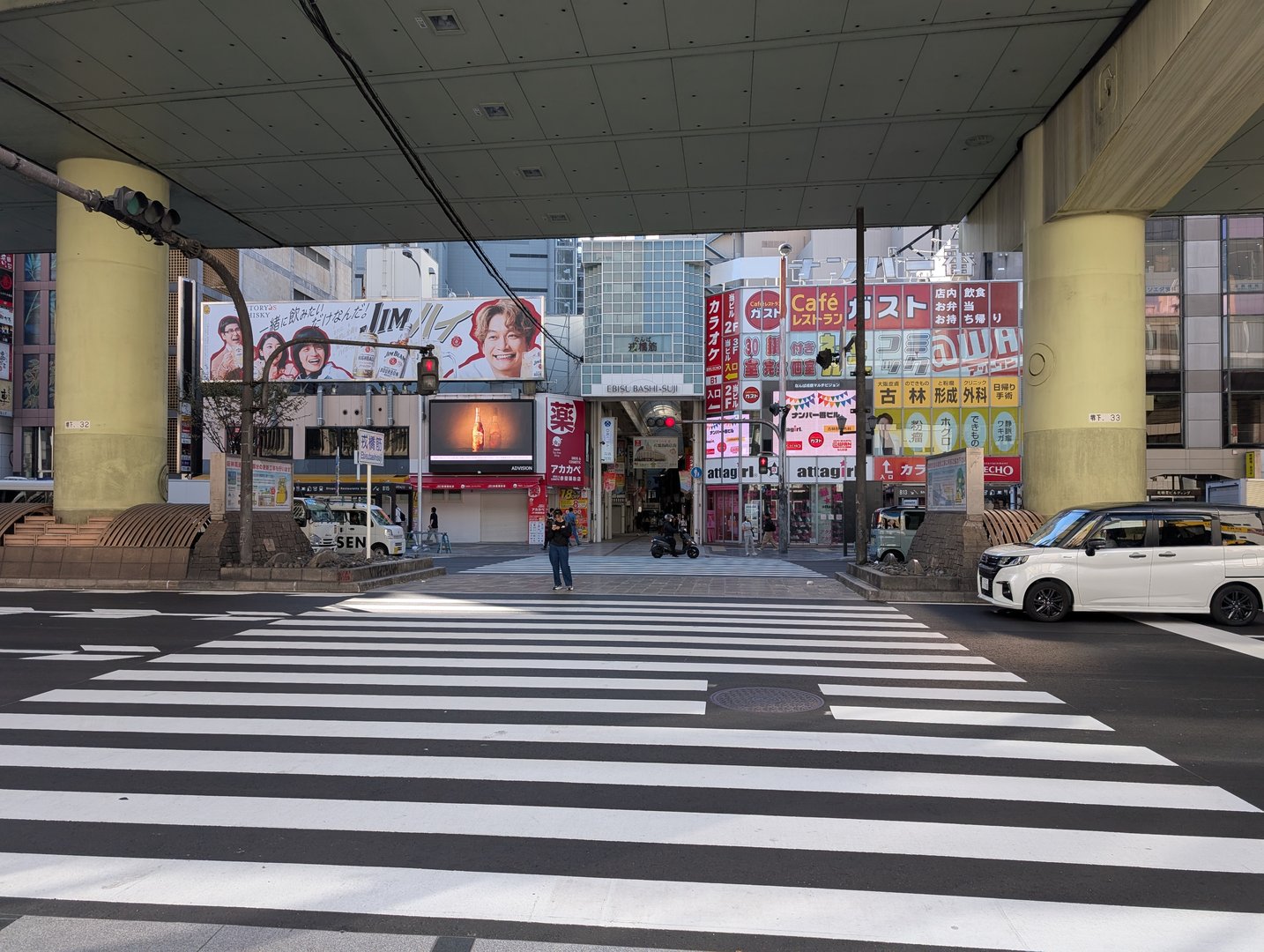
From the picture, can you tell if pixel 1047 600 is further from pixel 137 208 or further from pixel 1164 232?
pixel 1164 232

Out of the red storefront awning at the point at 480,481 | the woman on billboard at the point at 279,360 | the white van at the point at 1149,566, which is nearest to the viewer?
the white van at the point at 1149,566

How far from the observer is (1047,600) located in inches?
469

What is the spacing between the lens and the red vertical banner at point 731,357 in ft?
126

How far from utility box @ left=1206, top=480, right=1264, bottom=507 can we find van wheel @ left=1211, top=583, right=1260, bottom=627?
3905 mm

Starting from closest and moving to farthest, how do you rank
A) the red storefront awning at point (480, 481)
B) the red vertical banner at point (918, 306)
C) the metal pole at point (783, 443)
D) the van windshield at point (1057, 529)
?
the van windshield at point (1057, 529) < the metal pole at point (783, 443) < the red vertical banner at point (918, 306) < the red storefront awning at point (480, 481)

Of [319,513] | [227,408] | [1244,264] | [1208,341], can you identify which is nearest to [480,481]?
[227,408]

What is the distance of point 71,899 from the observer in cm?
356

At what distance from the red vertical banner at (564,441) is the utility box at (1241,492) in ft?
85.9

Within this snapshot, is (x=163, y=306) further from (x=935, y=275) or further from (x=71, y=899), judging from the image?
(x=935, y=275)

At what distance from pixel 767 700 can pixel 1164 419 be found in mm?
39208

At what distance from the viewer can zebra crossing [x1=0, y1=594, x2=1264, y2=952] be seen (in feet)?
11.5

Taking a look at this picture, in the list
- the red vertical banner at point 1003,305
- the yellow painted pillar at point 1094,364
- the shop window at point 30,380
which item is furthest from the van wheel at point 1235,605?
the shop window at point 30,380

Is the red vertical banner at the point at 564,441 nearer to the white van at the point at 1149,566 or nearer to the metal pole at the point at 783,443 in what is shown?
the metal pole at the point at 783,443

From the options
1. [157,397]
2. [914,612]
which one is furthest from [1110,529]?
[157,397]
